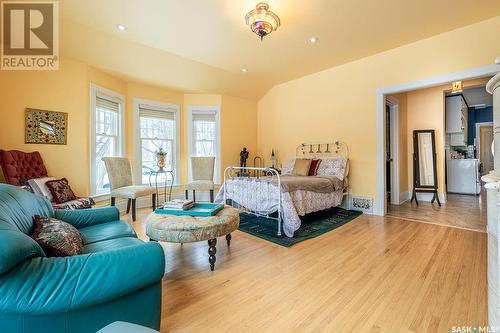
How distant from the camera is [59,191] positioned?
9.89 ft

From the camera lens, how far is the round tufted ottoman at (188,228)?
6.47 feet

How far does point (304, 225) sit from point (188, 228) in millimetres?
2117

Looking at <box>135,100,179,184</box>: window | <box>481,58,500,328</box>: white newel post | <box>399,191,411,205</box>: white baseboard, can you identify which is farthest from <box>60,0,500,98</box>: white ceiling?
<box>399,191,411,205</box>: white baseboard

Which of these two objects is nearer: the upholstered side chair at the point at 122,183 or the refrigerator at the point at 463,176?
the upholstered side chair at the point at 122,183

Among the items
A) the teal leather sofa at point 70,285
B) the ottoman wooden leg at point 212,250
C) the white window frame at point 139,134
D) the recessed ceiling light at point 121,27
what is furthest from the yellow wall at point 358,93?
the teal leather sofa at point 70,285

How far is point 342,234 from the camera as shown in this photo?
10.3 feet

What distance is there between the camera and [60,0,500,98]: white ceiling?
9.06 feet

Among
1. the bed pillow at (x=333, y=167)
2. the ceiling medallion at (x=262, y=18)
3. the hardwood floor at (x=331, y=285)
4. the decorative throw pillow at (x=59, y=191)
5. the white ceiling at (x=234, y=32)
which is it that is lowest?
the hardwood floor at (x=331, y=285)

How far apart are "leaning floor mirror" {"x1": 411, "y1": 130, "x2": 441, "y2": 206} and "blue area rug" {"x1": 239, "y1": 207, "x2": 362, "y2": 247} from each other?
6.77 feet

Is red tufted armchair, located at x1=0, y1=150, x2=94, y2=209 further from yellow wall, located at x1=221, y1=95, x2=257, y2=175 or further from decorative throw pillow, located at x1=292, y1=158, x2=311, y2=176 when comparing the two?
decorative throw pillow, located at x1=292, y1=158, x2=311, y2=176

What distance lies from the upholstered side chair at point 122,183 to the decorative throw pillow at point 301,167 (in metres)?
2.80

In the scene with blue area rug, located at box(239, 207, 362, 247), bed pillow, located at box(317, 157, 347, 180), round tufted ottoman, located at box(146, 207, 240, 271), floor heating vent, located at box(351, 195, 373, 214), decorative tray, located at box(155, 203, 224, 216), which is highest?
bed pillow, located at box(317, 157, 347, 180)

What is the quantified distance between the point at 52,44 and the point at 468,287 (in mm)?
5533

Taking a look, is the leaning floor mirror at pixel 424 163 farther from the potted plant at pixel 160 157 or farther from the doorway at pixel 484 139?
the potted plant at pixel 160 157
